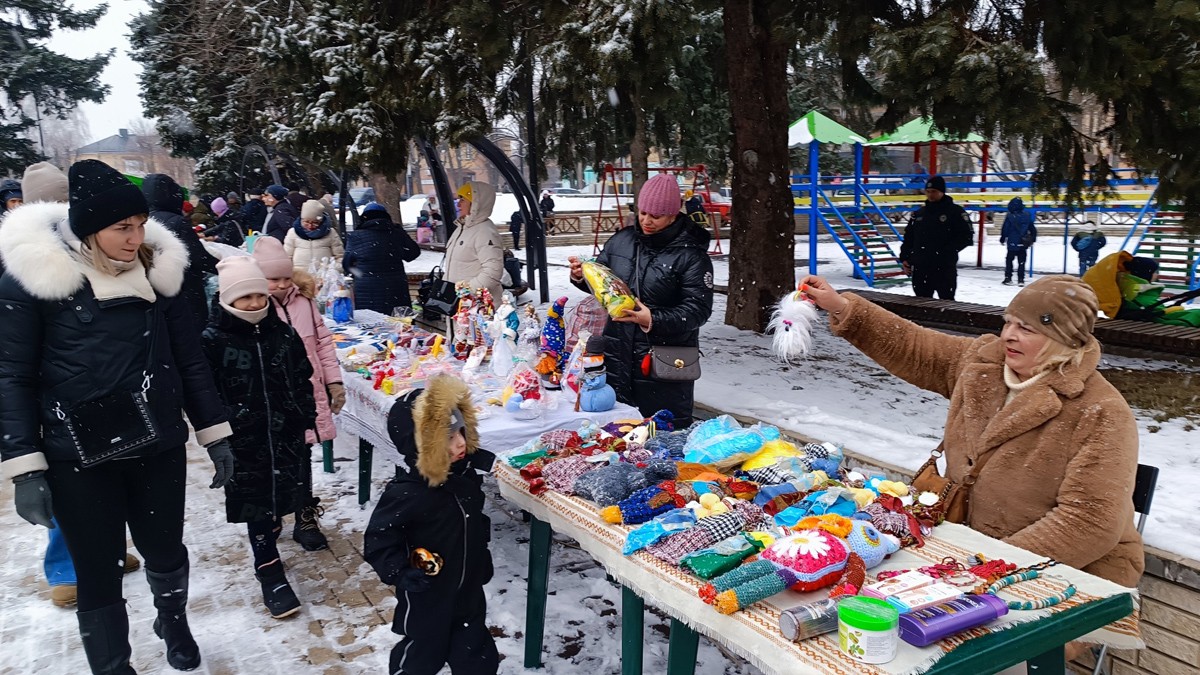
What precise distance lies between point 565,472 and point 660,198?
1.53 meters

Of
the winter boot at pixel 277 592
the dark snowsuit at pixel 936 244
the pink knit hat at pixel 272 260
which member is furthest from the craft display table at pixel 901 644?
the dark snowsuit at pixel 936 244

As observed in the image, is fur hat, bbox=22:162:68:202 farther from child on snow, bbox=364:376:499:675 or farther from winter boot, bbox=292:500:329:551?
child on snow, bbox=364:376:499:675

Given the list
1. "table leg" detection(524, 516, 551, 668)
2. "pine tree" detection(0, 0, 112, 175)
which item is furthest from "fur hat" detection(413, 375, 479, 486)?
"pine tree" detection(0, 0, 112, 175)

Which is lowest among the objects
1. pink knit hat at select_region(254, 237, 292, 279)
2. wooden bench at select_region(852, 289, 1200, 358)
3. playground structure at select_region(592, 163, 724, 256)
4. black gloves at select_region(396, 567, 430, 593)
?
black gloves at select_region(396, 567, 430, 593)

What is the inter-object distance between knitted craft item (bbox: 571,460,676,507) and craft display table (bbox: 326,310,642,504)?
0.74 metres

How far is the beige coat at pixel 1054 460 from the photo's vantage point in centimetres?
234

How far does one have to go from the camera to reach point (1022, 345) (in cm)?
251

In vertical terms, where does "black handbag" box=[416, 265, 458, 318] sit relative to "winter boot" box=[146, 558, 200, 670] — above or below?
above

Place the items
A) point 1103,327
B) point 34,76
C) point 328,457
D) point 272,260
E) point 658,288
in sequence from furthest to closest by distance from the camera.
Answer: point 34,76
point 1103,327
point 328,457
point 272,260
point 658,288

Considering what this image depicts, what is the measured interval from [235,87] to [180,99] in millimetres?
2061

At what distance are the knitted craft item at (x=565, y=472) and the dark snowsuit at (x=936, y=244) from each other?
811cm

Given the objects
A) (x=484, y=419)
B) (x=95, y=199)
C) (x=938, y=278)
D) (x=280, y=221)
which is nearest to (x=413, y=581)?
(x=484, y=419)

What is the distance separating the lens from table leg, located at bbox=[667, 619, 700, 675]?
2398 millimetres

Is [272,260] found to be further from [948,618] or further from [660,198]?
[948,618]
